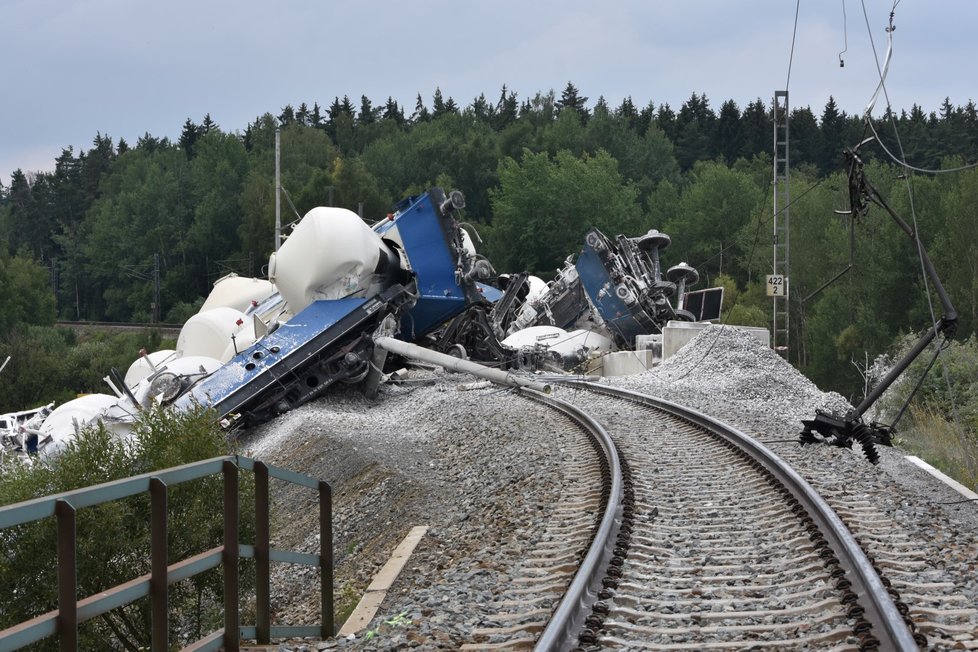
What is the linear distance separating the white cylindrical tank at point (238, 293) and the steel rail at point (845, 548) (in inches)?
961

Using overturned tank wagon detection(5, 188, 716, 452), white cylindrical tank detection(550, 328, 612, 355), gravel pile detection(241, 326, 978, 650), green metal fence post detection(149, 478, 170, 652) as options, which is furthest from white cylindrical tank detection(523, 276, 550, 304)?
green metal fence post detection(149, 478, 170, 652)

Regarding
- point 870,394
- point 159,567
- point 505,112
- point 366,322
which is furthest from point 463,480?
point 505,112

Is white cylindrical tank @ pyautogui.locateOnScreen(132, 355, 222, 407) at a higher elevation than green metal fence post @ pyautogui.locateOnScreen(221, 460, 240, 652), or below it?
below

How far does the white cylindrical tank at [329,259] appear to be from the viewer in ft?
78.7

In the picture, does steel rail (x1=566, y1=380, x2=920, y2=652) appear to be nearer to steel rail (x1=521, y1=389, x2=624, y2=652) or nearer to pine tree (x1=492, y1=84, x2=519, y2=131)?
steel rail (x1=521, y1=389, x2=624, y2=652)

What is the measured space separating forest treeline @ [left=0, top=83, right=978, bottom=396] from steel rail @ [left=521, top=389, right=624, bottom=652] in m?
47.5

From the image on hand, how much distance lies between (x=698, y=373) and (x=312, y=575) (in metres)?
13.5

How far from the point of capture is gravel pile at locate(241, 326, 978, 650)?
7.40 m

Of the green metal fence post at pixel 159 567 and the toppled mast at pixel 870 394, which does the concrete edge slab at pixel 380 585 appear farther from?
the toppled mast at pixel 870 394

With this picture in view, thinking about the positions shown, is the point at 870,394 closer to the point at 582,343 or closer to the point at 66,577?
the point at 66,577

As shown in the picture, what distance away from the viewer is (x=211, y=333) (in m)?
30.4

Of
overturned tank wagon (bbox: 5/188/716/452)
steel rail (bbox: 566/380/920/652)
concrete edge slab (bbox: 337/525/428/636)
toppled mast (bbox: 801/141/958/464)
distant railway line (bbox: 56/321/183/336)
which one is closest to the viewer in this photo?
steel rail (bbox: 566/380/920/652)

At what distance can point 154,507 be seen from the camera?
4871 mm

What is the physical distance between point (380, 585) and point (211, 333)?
909 inches
